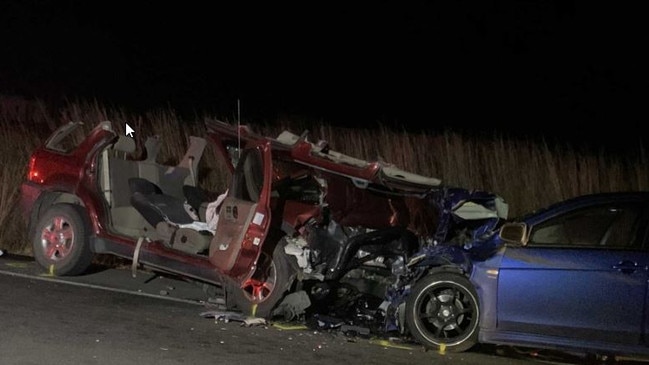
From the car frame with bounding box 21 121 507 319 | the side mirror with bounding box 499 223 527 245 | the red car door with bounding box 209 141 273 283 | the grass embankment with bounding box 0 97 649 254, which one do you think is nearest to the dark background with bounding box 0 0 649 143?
the grass embankment with bounding box 0 97 649 254

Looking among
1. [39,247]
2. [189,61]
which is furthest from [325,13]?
[39,247]

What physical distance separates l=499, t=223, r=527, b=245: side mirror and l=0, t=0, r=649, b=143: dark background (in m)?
20.8

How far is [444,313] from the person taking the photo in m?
9.03

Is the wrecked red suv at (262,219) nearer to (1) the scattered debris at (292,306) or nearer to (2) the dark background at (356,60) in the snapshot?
(1) the scattered debris at (292,306)

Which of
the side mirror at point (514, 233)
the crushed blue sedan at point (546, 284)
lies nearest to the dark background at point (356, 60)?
the crushed blue sedan at point (546, 284)

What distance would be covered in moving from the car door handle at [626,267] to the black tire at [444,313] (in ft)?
4.13

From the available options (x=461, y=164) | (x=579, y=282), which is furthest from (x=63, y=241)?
(x=461, y=164)

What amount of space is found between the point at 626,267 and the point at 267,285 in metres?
3.44

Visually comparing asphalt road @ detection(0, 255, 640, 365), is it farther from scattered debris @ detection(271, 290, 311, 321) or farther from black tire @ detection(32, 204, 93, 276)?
black tire @ detection(32, 204, 93, 276)

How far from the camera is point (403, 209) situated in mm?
10438

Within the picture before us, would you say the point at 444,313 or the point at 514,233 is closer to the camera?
the point at 514,233

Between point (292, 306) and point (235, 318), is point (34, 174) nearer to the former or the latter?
point (235, 318)

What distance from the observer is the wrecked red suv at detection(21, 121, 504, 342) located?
9.71 metres

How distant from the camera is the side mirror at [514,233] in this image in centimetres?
848
